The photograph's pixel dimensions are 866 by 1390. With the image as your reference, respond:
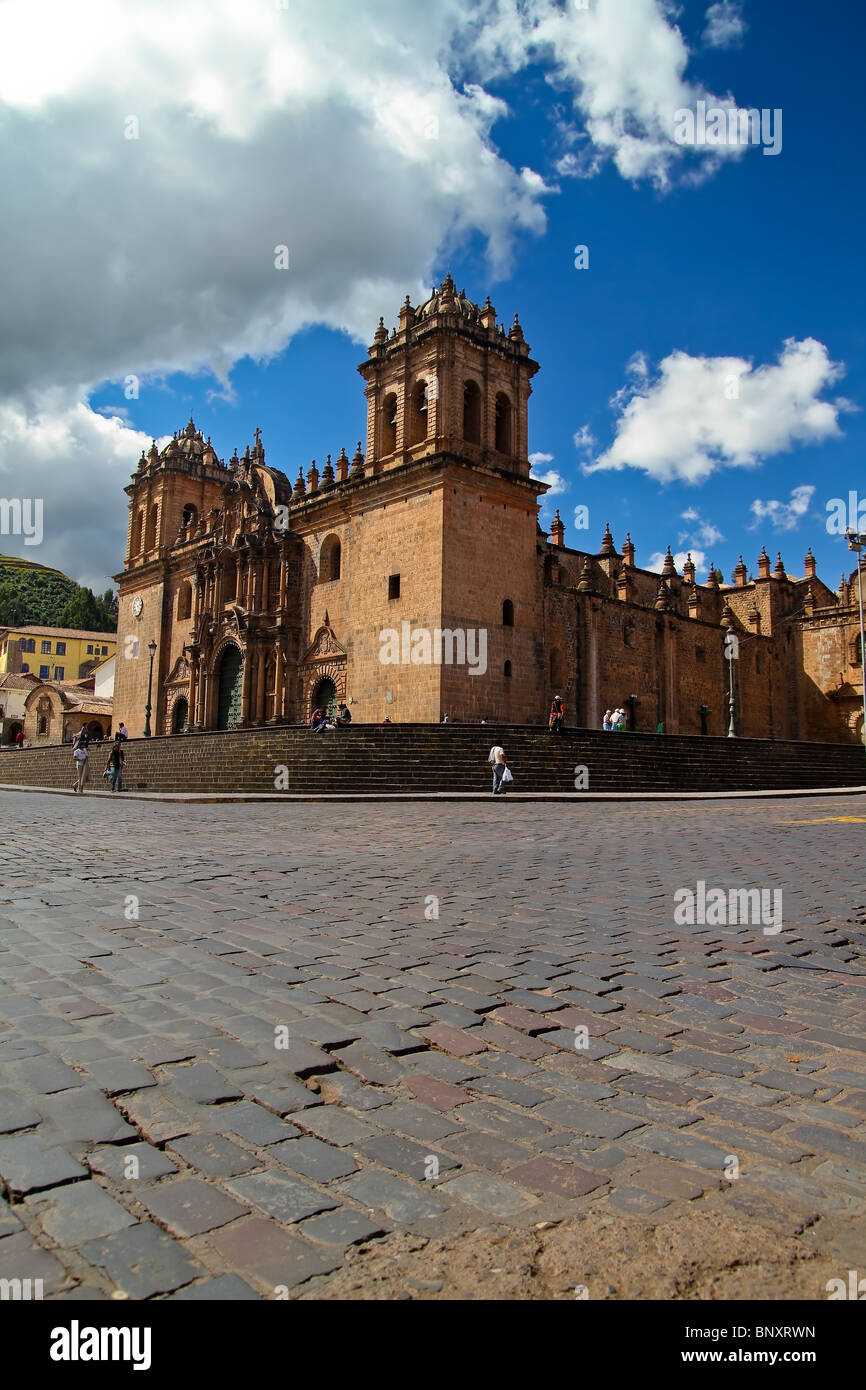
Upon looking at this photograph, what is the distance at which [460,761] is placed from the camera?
2036 centimetres

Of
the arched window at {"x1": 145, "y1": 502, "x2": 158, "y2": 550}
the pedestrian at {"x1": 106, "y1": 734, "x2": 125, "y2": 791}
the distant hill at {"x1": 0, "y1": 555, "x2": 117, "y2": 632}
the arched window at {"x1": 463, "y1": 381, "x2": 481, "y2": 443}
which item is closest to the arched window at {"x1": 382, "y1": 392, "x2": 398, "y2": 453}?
the arched window at {"x1": 463, "y1": 381, "x2": 481, "y2": 443}

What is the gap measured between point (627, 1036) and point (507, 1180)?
1206 mm

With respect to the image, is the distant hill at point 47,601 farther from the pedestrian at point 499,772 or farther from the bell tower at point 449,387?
the pedestrian at point 499,772

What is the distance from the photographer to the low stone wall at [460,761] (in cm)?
2020

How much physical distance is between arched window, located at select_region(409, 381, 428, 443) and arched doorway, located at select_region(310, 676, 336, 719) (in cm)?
909

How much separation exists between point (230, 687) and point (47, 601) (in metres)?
84.0

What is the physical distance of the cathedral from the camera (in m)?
27.4

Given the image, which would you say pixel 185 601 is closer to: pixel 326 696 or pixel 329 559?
pixel 329 559

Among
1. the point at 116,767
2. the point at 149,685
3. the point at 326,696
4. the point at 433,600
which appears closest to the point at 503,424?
the point at 433,600

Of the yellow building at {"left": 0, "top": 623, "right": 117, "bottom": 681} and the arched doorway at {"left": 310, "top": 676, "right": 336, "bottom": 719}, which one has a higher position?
the yellow building at {"left": 0, "top": 623, "right": 117, "bottom": 681}

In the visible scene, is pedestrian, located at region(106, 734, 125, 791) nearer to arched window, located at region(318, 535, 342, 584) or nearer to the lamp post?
arched window, located at region(318, 535, 342, 584)

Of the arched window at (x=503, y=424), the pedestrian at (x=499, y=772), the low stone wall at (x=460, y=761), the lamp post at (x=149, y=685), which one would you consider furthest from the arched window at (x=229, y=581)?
the pedestrian at (x=499, y=772)

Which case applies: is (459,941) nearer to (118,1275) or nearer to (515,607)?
(118,1275)
